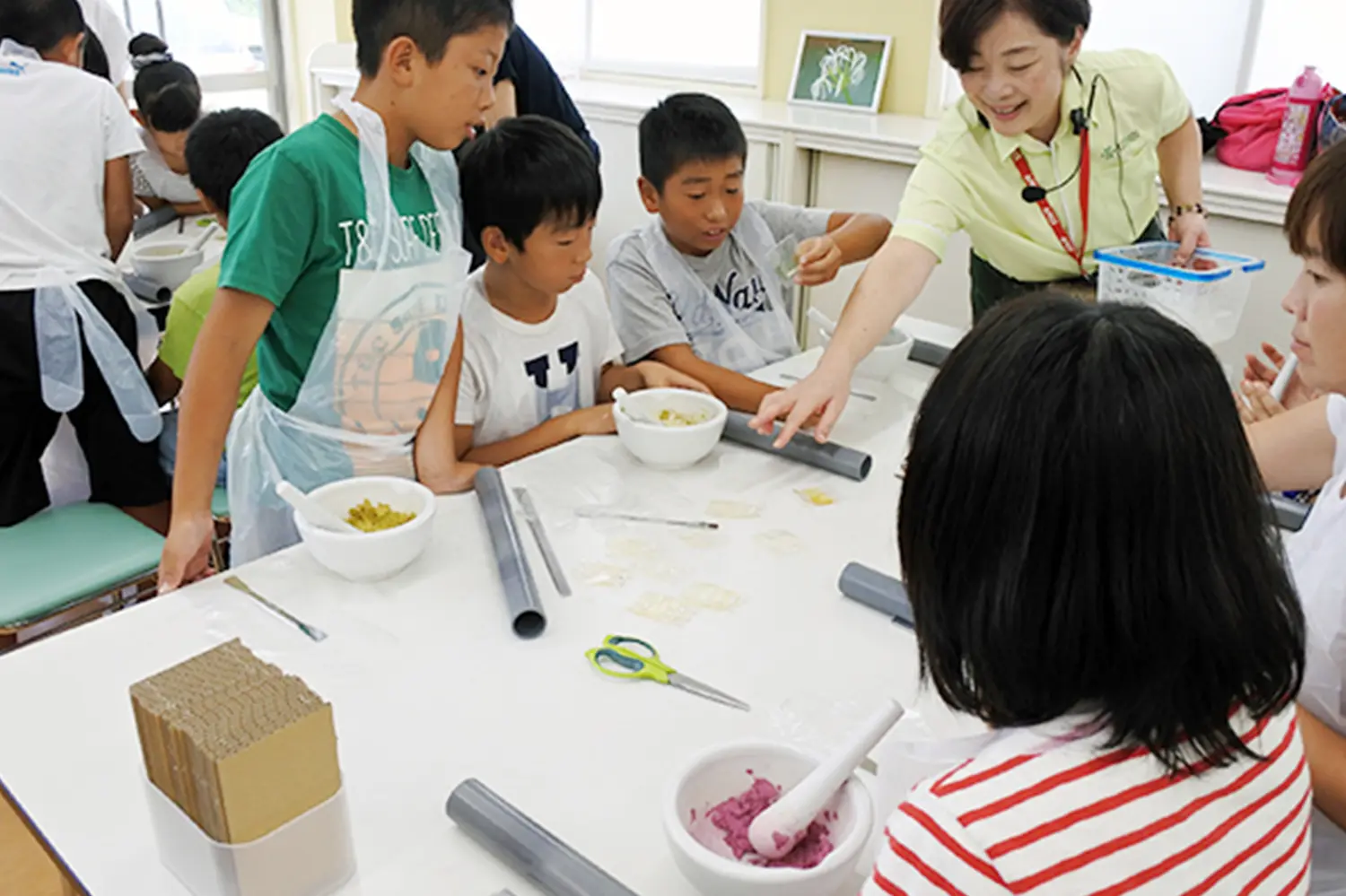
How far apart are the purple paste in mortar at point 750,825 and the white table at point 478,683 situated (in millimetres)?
45

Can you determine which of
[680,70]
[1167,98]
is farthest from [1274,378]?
[680,70]

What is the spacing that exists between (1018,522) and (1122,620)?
7 cm

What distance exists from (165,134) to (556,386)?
1926mm

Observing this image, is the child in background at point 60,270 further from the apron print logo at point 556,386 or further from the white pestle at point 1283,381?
the white pestle at point 1283,381

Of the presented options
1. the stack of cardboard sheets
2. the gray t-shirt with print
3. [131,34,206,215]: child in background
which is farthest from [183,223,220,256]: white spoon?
the stack of cardboard sheets

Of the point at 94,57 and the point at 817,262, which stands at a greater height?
the point at 94,57

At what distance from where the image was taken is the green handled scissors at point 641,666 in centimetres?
95

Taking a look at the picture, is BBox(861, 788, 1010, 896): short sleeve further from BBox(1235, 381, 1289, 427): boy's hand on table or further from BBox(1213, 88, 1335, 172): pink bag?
BBox(1213, 88, 1335, 172): pink bag

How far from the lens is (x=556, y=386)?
5.57 feet

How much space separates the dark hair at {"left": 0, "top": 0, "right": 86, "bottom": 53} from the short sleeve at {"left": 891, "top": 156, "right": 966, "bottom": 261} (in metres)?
1.78

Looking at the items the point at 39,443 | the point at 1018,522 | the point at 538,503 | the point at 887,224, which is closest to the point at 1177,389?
the point at 1018,522

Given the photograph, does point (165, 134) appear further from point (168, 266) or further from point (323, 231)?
point (323, 231)

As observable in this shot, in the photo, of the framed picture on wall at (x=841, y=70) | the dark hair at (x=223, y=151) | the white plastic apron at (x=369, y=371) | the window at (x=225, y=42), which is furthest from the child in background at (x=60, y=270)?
the window at (x=225, y=42)

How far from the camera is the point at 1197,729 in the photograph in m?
0.57
